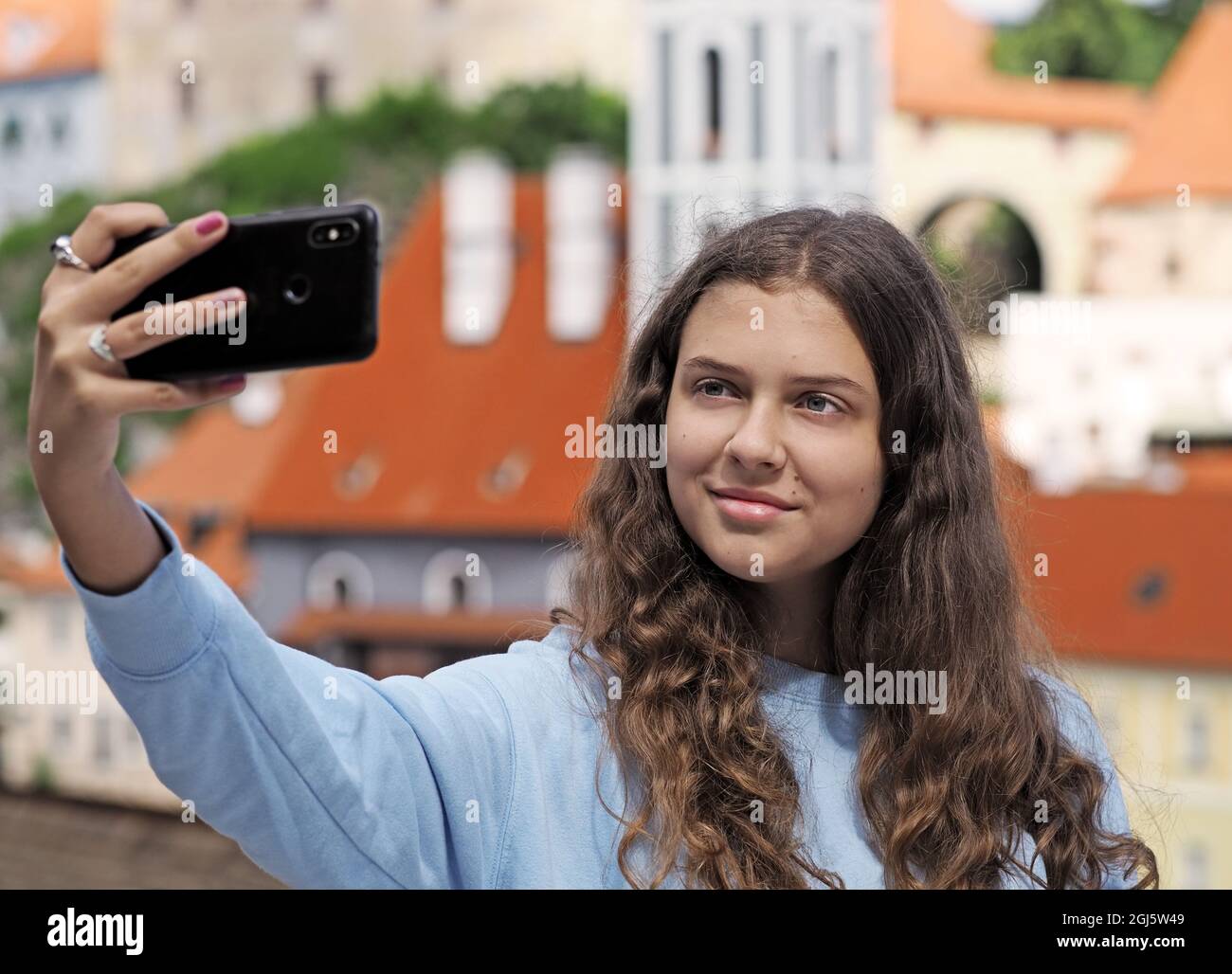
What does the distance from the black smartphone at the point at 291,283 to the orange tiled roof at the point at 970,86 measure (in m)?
16.6

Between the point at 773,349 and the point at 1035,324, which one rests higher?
the point at 1035,324

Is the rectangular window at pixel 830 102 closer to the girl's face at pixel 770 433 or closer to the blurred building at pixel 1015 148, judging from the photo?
the blurred building at pixel 1015 148

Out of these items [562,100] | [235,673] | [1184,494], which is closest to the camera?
[235,673]

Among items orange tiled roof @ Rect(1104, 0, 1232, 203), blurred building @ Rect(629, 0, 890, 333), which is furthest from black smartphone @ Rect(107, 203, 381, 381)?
orange tiled roof @ Rect(1104, 0, 1232, 203)

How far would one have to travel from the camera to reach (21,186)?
67.3 ft

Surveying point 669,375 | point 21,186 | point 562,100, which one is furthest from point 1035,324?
point 669,375

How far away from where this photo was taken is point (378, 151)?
18.2m

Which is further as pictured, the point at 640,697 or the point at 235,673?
the point at 640,697

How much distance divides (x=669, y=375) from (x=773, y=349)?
8 cm

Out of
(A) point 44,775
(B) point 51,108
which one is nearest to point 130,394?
(A) point 44,775

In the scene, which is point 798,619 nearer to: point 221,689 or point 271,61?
point 221,689

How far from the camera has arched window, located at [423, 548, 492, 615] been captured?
571 inches

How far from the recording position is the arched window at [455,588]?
14508mm
